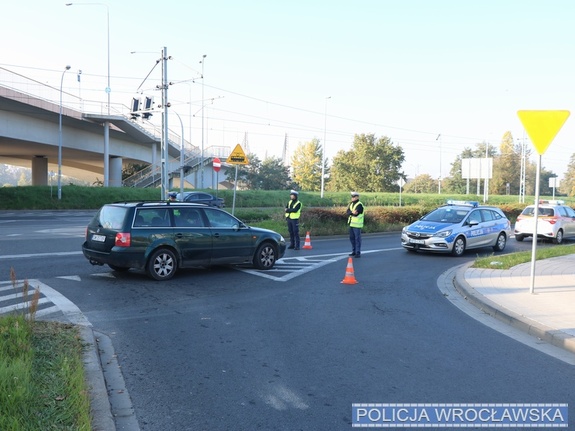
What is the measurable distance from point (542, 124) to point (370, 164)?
220 feet

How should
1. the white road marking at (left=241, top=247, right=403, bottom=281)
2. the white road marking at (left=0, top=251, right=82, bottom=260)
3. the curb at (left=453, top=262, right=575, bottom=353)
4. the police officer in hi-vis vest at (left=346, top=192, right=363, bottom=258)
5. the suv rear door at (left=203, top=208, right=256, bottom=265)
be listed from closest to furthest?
the curb at (left=453, top=262, right=575, bottom=353) < the suv rear door at (left=203, top=208, right=256, bottom=265) < the white road marking at (left=241, top=247, right=403, bottom=281) < the white road marking at (left=0, top=251, right=82, bottom=260) < the police officer in hi-vis vest at (left=346, top=192, right=363, bottom=258)

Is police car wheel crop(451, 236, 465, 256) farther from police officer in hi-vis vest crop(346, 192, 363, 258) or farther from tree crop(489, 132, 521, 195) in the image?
tree crop(489, 132, 521, 195)

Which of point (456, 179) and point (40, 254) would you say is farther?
point (456, 179)

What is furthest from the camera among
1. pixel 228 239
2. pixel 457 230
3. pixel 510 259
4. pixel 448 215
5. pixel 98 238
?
pixel 448 215

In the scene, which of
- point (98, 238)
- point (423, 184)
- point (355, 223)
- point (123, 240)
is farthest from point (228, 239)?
point (423, 184)

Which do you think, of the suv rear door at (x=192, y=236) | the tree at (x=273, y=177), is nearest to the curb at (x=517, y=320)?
the suv rear door at (x=192, y=236)

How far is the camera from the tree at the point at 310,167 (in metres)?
85.6

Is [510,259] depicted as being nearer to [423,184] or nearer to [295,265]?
[295,265]

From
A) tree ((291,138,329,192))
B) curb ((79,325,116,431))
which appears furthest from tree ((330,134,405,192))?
curb ((79,325,116,431))

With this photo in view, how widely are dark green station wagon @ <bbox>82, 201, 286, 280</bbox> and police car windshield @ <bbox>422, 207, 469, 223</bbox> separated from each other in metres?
7.54

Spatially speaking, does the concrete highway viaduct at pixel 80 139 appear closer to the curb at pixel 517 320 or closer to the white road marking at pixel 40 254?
the white road marking at pixel 40 254

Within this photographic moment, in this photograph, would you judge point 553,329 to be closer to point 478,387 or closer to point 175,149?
point 478,387

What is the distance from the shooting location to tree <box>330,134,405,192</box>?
7562cm

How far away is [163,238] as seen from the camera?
10.8 metres
